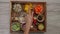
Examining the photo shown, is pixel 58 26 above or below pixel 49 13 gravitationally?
below

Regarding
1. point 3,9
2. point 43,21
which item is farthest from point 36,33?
point 3,9

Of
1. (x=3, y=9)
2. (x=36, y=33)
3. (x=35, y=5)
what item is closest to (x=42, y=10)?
(x=35, y=5)

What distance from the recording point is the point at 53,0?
1.53 metres

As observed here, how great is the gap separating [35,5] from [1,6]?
0.32 meters

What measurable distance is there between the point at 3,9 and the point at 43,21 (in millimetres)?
389

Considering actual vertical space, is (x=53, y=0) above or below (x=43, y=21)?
above

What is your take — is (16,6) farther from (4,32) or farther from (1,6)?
(4,32)

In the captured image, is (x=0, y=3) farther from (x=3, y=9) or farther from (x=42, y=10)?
(x=42, y=10)

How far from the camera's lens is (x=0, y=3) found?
1480 mm

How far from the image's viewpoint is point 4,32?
1.50m

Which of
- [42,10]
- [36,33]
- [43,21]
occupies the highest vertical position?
[42,10]

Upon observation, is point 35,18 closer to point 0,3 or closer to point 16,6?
point 16,6

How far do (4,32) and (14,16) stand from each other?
183 mm

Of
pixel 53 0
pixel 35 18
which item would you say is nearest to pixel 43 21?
pixel 35 18
